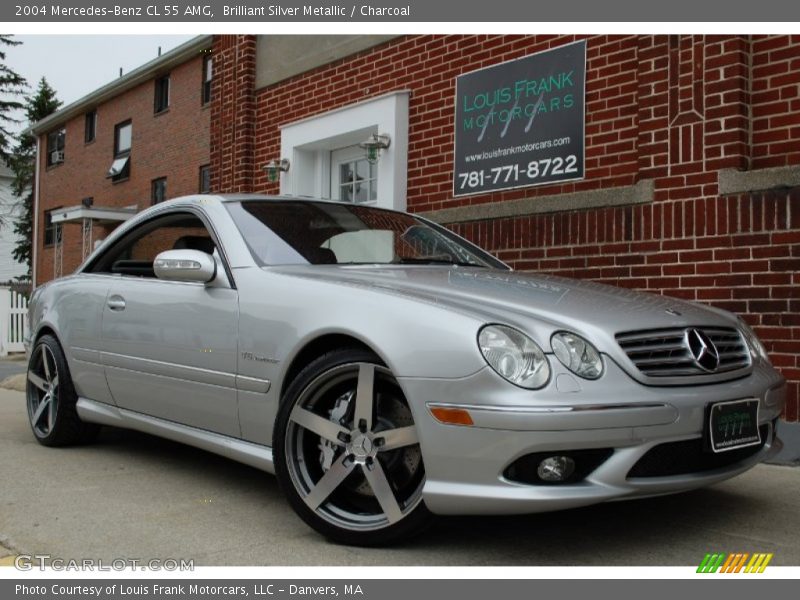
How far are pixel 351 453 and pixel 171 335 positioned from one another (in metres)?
1.37

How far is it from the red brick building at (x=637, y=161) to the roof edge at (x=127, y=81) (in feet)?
31.9

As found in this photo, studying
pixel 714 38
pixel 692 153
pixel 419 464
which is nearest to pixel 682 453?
pixel 419 464

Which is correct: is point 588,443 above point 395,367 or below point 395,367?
below

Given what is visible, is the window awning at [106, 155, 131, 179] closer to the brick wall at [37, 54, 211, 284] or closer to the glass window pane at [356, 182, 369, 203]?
the brick wall at [37, 54, 211, 284]

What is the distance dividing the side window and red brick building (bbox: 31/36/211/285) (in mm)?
13542

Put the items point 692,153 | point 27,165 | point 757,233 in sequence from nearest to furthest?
point 757,233 → point 692,153 → point 27,165

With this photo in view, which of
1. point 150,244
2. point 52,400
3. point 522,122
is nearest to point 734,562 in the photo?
point 150,244

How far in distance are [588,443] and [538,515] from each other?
894 millimetres

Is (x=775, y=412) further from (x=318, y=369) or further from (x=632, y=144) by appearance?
(x=632, y=144)

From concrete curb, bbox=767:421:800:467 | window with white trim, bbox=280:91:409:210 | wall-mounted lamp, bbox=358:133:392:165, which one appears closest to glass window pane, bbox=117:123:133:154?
window with white trim, bbox=280:91:409:210

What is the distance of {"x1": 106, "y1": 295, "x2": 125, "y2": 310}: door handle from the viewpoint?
4477mm

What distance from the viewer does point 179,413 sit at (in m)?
4.00

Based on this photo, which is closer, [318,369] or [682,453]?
[682,453]

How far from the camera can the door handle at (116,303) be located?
4.48 m
